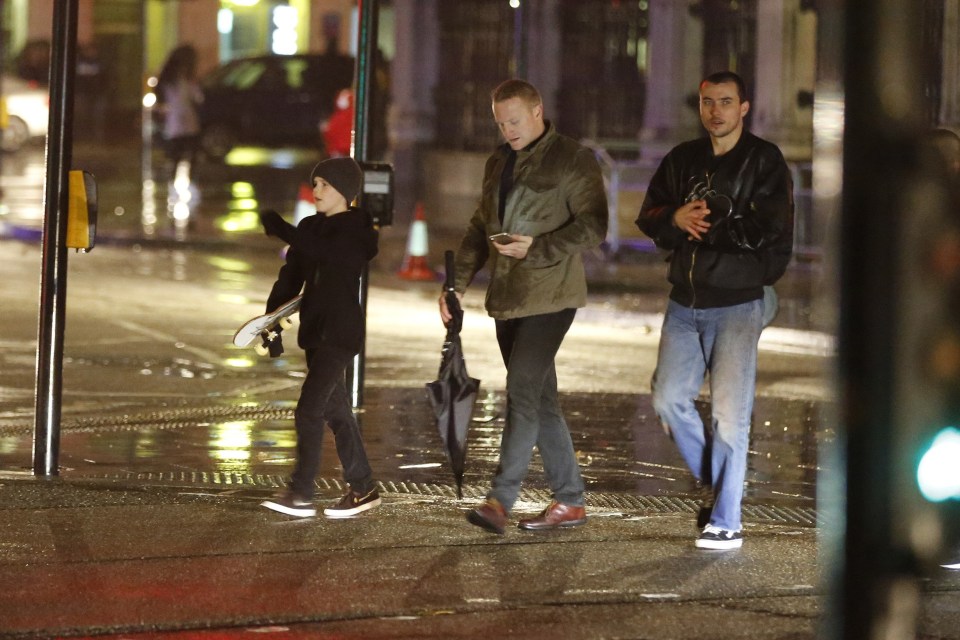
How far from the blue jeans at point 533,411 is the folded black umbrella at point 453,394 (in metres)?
0.22

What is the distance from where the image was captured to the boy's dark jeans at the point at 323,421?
736 cm

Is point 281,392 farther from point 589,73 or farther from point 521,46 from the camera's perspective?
point 589,73

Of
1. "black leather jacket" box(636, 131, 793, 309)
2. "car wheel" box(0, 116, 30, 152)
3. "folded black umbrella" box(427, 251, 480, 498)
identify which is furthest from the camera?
"car wheel" box(0, 116, 30, 152)

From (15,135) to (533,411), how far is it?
29.8m

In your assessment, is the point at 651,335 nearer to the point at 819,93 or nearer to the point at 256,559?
the point at 256,559

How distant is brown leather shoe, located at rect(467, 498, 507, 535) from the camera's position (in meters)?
7.11

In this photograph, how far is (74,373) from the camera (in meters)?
12.0

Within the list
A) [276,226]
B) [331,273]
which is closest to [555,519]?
[331,273]

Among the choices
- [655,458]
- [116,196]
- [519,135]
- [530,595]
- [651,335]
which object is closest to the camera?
[530,595]

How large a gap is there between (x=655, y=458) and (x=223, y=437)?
7.50 feet

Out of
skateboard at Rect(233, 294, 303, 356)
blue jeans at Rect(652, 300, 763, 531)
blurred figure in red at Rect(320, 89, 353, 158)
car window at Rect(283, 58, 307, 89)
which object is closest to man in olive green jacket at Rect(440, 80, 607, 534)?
blue jeans at Rect(652, 300, 763, 531)

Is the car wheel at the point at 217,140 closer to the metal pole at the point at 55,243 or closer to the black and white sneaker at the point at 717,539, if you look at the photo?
the metal pole at the point at 55,243

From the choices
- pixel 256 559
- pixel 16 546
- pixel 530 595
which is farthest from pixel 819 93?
pixel 16 546

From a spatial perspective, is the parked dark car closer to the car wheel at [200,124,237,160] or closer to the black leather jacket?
the car wheel at [200,124,237,160]
